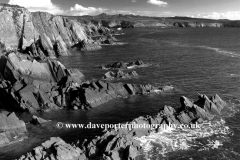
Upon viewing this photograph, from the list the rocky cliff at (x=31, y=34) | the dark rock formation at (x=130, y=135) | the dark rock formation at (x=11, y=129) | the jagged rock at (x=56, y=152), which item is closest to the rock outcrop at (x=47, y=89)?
the dark rock formation at (x=11, y=129)

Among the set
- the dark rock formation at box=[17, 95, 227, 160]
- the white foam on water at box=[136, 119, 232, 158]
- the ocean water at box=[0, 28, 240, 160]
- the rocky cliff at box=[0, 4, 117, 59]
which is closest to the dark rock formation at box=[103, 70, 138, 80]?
the ocean water at box=[0, 28, 240, 160]

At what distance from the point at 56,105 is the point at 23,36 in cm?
9445

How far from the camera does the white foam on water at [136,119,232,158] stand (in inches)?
1845

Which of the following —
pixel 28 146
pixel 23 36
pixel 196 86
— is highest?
pixel 23 36

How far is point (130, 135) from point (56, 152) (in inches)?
545

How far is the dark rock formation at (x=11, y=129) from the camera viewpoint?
167ft

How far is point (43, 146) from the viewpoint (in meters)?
43.9

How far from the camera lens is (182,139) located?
49.9 meters

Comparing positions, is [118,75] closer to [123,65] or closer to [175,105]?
[123,65]

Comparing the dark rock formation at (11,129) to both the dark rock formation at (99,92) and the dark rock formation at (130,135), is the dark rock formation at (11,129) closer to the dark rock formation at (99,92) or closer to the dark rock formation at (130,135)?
the dark rock formation at (130,135)

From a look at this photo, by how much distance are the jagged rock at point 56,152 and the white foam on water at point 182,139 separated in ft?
39.9

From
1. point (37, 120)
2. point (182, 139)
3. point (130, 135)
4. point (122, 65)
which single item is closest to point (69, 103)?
point (37, 120)

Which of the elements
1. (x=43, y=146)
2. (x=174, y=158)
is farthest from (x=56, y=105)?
(x=174, y=158)

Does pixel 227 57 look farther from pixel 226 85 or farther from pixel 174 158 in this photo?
pixel 174 158
